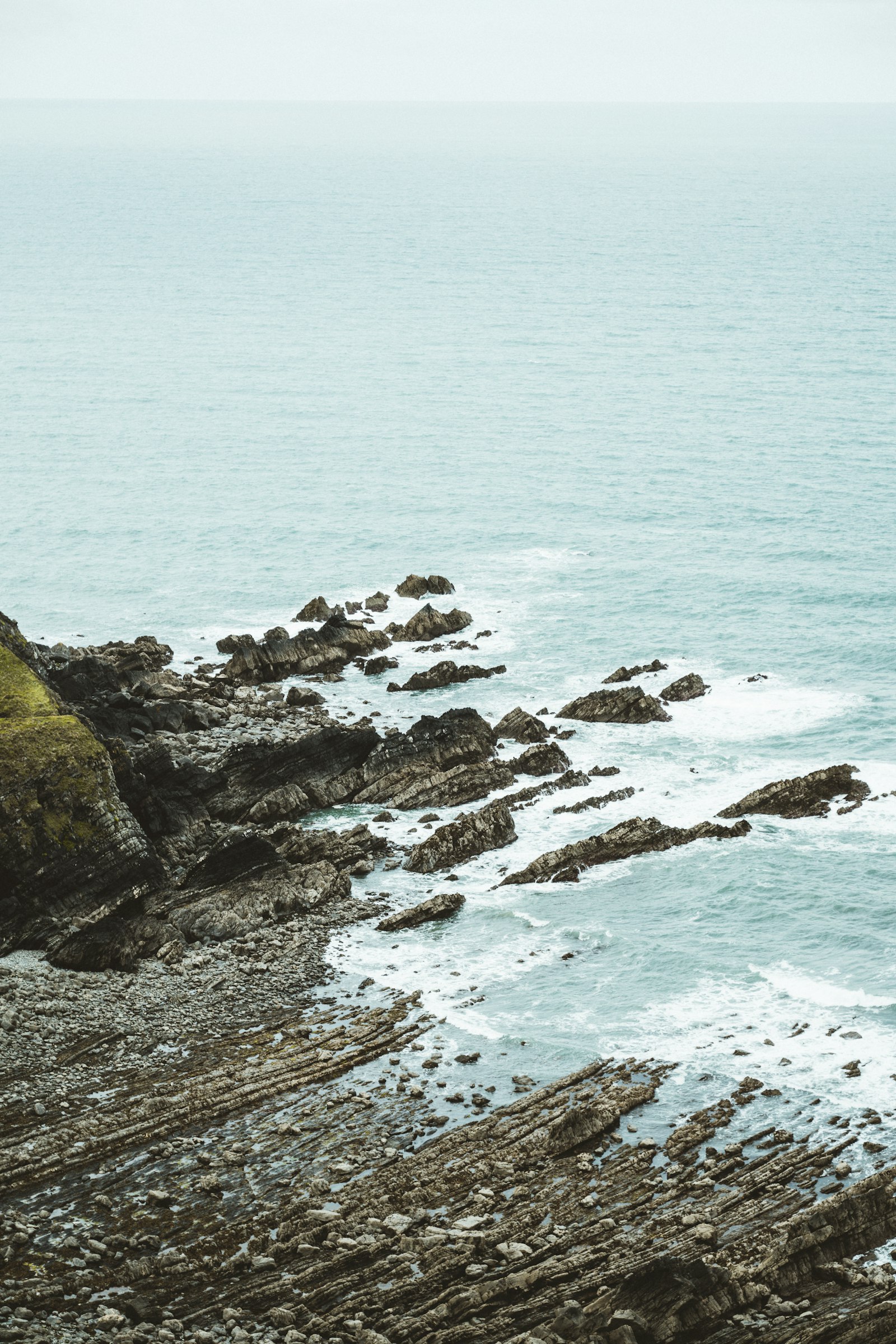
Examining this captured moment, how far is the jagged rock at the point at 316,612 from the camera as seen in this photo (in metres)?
76.1

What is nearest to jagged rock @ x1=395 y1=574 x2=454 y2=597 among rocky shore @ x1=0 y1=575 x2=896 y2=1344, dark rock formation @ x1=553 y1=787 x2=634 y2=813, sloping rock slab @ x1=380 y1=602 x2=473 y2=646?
sloping rock slab @ x1=380 y1=602 x2=473 y2=646

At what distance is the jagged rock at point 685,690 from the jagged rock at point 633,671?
228 centimetres

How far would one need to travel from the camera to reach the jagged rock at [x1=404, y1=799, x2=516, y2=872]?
48812 mm

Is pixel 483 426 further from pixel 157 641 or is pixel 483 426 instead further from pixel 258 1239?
pixel 258 1239

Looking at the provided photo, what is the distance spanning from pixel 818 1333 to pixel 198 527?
268 feet

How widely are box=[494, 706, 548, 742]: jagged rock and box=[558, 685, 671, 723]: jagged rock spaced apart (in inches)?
109

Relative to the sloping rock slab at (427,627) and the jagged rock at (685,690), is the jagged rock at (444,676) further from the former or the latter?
the jagged rock at (685,690)

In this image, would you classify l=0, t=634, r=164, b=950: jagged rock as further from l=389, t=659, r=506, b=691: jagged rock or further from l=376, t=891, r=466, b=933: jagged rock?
l=389, t=659, r=506, b=691: jagged rock

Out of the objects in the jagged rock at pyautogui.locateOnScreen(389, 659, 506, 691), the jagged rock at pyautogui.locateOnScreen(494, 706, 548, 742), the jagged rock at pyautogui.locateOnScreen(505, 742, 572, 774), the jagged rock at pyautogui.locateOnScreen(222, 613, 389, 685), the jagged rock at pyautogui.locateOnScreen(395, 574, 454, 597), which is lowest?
the jagged rock at pyautogui.locateOnScreen(505, 742, 572, 774)

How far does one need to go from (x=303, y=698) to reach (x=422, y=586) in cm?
1892

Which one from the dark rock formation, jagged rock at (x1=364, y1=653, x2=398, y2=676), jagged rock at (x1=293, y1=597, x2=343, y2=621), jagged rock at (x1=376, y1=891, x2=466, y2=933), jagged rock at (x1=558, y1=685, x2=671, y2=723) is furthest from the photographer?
jagged rock at (x1=293, y1=597, x2=343, y2=621)

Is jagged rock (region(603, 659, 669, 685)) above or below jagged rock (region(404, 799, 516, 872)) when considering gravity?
above

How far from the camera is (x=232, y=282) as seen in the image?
198 m

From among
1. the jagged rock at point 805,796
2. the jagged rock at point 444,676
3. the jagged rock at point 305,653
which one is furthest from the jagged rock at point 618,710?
the jagged rock at point 305,653
